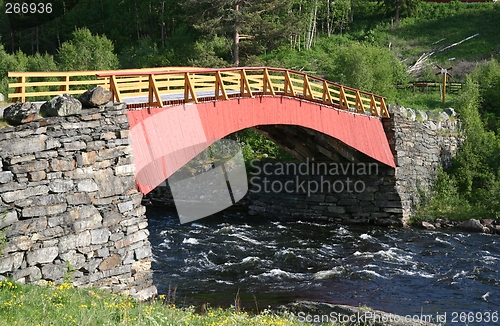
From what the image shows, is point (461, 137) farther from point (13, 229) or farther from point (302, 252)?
point (13, 229)

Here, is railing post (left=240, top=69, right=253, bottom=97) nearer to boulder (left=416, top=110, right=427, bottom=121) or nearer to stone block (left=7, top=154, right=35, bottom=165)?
stone block (left=7, top=154, right=35, bottom=165)

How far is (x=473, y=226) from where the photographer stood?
25641 mm

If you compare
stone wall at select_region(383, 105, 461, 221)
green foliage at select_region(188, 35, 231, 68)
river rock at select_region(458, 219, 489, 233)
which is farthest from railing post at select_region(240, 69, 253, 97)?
green foliage at select_region(188, 35, 231, 68)

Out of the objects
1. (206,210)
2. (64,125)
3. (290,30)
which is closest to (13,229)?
(64,125)

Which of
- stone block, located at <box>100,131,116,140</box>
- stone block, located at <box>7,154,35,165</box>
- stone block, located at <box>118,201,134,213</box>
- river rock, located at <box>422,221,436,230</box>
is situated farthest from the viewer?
river rock, located at <box>422,221,436,230</box>

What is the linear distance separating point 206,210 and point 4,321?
70.5ft

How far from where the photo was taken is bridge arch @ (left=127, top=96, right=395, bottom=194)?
14.8 metres

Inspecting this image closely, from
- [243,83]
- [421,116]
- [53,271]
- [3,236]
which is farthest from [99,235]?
[421,116]

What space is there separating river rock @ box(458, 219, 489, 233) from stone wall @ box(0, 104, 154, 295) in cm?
1613

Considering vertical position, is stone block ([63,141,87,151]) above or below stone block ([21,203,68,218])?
above

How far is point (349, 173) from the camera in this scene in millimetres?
28312

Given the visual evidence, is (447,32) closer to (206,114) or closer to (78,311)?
(206,114)

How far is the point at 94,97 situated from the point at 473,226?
1800 cm

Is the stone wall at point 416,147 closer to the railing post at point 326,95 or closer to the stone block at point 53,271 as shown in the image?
the railing post at point 326,95
